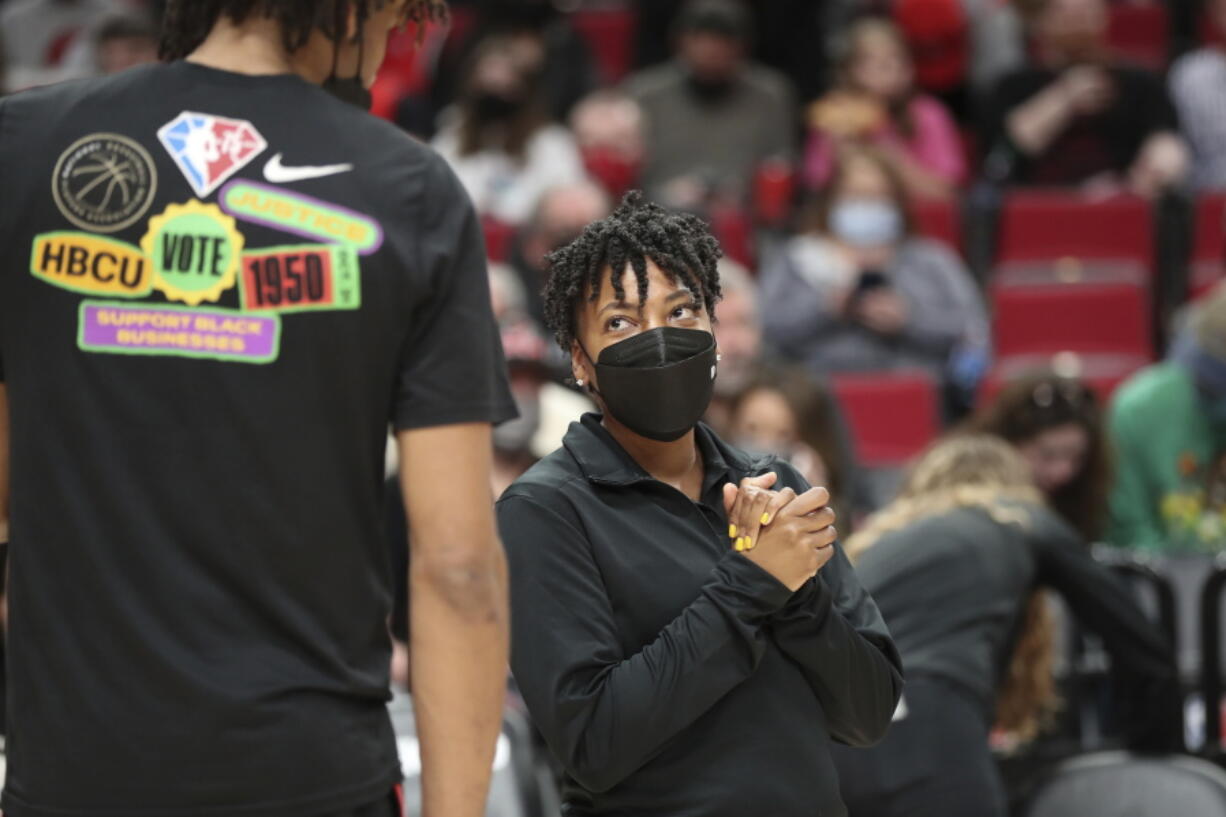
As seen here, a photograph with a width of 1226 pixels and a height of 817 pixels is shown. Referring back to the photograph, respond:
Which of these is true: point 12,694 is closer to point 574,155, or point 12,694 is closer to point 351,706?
point 351,706

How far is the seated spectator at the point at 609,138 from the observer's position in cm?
784

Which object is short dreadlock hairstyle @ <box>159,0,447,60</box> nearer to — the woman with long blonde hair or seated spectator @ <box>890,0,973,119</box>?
the woman with long blonde hair

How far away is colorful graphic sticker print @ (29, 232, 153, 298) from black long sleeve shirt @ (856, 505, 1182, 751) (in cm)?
214

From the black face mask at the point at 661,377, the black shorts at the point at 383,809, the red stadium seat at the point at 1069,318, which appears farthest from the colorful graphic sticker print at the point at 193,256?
the red stadium seat at the point at 1069,318

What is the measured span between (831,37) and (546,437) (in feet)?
14.8

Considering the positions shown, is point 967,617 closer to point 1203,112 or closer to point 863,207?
point 863,207

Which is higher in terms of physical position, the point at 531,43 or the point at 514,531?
the point at 531,43

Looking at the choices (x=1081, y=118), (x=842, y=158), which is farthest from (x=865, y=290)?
(x=1081, y=118)

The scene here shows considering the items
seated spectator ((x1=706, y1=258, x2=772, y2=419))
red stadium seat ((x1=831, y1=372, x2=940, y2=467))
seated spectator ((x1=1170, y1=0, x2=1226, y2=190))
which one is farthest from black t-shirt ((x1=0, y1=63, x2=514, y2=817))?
seated spectator ((x1=1170, y1=0, x2=1226, y2=190))

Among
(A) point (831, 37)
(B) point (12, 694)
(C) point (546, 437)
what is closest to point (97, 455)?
(B) point (12, 694)

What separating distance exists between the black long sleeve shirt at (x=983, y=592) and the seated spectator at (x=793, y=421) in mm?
1347

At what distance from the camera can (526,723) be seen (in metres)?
4.05

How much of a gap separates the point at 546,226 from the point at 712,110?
1.65 m

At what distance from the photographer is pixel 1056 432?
4699 mm
